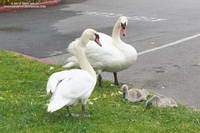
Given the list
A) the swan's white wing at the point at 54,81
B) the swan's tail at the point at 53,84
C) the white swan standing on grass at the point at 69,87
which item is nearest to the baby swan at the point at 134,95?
the white swan standing on grass at the point at 69,87

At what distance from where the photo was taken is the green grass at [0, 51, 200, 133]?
6301 mm

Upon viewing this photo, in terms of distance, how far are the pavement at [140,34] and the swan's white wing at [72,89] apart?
251 centimetres

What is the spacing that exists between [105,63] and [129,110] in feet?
5.24

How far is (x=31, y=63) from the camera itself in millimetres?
11047

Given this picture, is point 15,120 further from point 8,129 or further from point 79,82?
point 79,82

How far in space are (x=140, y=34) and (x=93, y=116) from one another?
27.9ft

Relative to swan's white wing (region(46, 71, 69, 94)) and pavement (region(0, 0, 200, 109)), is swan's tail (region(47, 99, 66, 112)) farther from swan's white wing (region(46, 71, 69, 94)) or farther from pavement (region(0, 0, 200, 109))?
pavement (region(0, 0, 200, 109))

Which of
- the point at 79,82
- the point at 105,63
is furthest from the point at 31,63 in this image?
the point at 79,82

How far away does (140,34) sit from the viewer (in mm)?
15125

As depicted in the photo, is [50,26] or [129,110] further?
[50,26]

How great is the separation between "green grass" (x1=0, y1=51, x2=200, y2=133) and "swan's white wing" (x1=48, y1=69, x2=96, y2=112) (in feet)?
1.16

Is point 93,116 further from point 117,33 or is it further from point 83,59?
point 117,33

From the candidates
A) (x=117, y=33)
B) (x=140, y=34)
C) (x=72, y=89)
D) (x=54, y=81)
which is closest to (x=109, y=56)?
(x=117, y=33)

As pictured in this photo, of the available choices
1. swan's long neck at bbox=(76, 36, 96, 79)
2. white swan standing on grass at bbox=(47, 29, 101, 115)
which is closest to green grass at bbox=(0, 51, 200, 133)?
white swan standing on grass at bbox=(47, 29, 101, 115)
